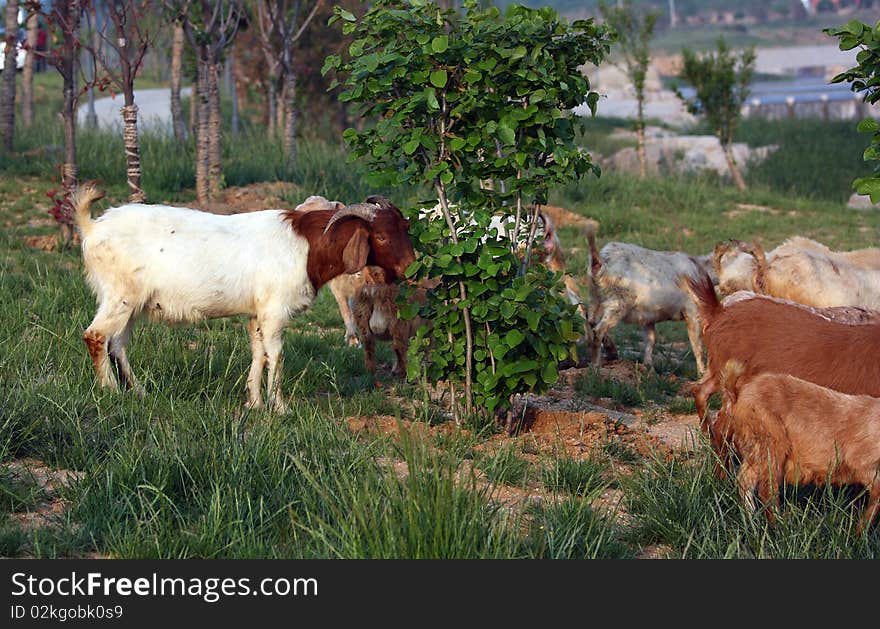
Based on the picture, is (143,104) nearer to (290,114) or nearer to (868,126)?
(290,114)

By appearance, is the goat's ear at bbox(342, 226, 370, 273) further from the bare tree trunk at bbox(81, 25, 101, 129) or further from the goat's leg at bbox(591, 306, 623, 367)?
the bare tree trunk at bbox(81, 25, 101, 129)

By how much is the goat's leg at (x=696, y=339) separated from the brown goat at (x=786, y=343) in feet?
8.58

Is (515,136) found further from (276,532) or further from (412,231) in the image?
(276,532)

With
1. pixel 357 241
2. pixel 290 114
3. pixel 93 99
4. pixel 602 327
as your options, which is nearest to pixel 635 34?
pixel 290 114

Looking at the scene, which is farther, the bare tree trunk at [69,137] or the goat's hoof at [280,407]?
the bare tree trunk at [69,137]

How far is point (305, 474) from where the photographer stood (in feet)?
15.3

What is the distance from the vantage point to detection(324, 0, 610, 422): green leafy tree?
21.2 ft

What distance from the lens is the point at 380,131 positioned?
6.53 meters

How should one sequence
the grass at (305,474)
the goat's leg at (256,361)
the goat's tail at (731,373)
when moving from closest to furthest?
the grass at (305,474) → the goat's tail at (731,373) → the goat's leg at (256,361)

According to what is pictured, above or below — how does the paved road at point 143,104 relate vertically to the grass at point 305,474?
above

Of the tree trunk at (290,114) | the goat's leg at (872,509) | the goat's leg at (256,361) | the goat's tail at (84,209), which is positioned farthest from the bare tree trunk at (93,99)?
the goat's leg at (872,509)

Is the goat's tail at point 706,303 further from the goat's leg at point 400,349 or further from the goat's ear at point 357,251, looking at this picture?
the goat's leg at point 400,349

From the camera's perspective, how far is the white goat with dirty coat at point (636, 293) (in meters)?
9.51

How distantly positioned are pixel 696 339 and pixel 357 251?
12.5ft
